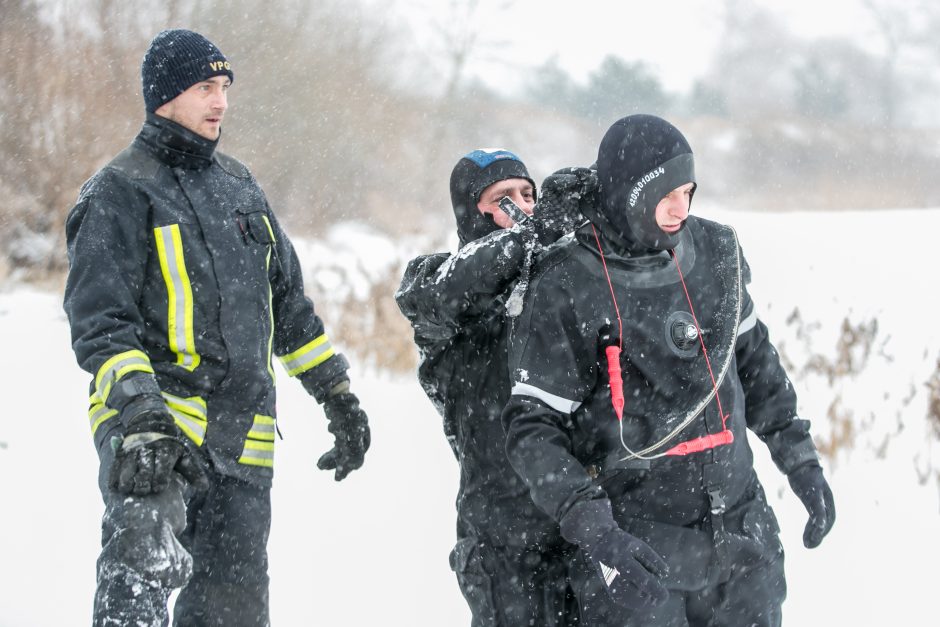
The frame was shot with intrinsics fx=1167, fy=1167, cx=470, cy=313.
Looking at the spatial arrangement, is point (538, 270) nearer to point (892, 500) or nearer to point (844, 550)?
point (844, 550)

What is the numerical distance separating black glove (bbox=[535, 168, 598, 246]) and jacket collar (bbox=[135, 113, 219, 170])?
91 cm

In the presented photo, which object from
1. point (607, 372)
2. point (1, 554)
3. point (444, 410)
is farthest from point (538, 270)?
point (1, 554)

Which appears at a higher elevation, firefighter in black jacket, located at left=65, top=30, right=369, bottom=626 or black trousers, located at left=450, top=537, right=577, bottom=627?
firefighter in black jacket, located at left=65, top=30, right=369, bottom=626

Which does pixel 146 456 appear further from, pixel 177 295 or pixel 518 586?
pixel 518 586

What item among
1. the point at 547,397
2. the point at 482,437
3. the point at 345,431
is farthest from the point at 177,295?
the point at 547,397

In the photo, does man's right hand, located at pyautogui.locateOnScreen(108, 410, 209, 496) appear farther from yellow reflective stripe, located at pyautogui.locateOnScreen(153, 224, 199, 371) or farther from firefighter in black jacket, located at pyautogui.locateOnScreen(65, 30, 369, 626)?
yellow reflective stripe, located at pyautogui.locateOnScreen(153, 224, 199, 371)

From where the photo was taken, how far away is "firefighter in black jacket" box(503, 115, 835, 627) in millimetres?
2670

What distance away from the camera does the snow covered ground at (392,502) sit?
4.84 meters

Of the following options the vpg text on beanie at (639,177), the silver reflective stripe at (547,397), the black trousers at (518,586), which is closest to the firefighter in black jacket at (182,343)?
the black trousers at (518,586)

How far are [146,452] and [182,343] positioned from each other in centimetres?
39

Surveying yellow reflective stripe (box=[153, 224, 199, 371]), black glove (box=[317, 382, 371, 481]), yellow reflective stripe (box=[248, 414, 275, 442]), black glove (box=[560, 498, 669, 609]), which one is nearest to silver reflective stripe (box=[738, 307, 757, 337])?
black glove (box=[560, 498, 669, 609])

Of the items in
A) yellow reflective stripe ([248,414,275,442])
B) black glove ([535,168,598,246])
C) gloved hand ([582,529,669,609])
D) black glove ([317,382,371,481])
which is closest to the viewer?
gloved hand ([582,529,669,609])

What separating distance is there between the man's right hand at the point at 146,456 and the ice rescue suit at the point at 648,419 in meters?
0.79

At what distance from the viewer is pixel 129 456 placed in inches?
105
